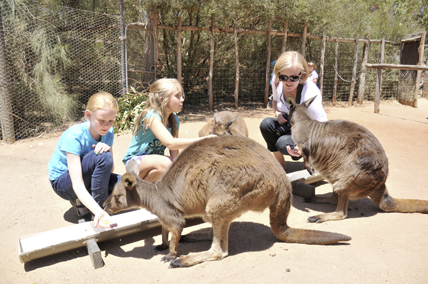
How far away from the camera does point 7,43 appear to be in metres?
6.18

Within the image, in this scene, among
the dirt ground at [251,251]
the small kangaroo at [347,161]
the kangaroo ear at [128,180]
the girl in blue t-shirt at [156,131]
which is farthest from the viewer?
the girl in blue t-shirt at [156,131]

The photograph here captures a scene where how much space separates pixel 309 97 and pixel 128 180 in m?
2.35

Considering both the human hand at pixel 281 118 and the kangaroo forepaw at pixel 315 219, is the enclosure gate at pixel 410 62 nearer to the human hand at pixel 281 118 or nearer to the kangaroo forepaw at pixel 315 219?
the human hand at pixel 281 118

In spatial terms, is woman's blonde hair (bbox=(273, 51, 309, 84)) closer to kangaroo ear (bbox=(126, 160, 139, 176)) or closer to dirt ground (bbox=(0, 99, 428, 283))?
dirt ground (bbox=(0, 99, 428, 283))

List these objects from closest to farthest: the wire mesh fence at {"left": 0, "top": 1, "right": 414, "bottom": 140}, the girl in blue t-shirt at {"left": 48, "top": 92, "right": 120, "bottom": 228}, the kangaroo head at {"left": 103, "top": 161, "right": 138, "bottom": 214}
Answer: the kangaroo head at {"left": 103, "top": 161, "right": 138, "bottom": 214} → the girl in blue t-shirt at {"left": 48, "top": 92, "right": 120, "bottom": 228} → the wire mesh fence at {"left": 0, "top": 1, "right": 414, "bottom": 140}

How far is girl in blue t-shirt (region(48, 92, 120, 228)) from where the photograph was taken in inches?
101

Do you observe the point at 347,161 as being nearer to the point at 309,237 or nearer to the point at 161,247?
the point at 309,237

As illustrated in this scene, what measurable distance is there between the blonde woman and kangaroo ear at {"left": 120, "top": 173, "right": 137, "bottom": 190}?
187cm

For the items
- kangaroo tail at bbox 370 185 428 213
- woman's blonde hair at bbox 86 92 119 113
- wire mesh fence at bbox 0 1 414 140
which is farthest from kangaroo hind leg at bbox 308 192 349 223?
wire mesh fence at bbox 0 1 414 140

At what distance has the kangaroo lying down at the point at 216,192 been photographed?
2232mm

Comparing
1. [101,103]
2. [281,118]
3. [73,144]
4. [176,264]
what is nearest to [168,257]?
[176,264]

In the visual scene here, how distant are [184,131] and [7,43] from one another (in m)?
3.90

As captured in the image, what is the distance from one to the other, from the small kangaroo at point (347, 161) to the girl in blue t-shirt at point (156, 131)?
1122 millimetres

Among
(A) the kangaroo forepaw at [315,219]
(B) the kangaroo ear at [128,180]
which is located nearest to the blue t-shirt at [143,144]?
(B) the kangaroo ear at [128,180]
